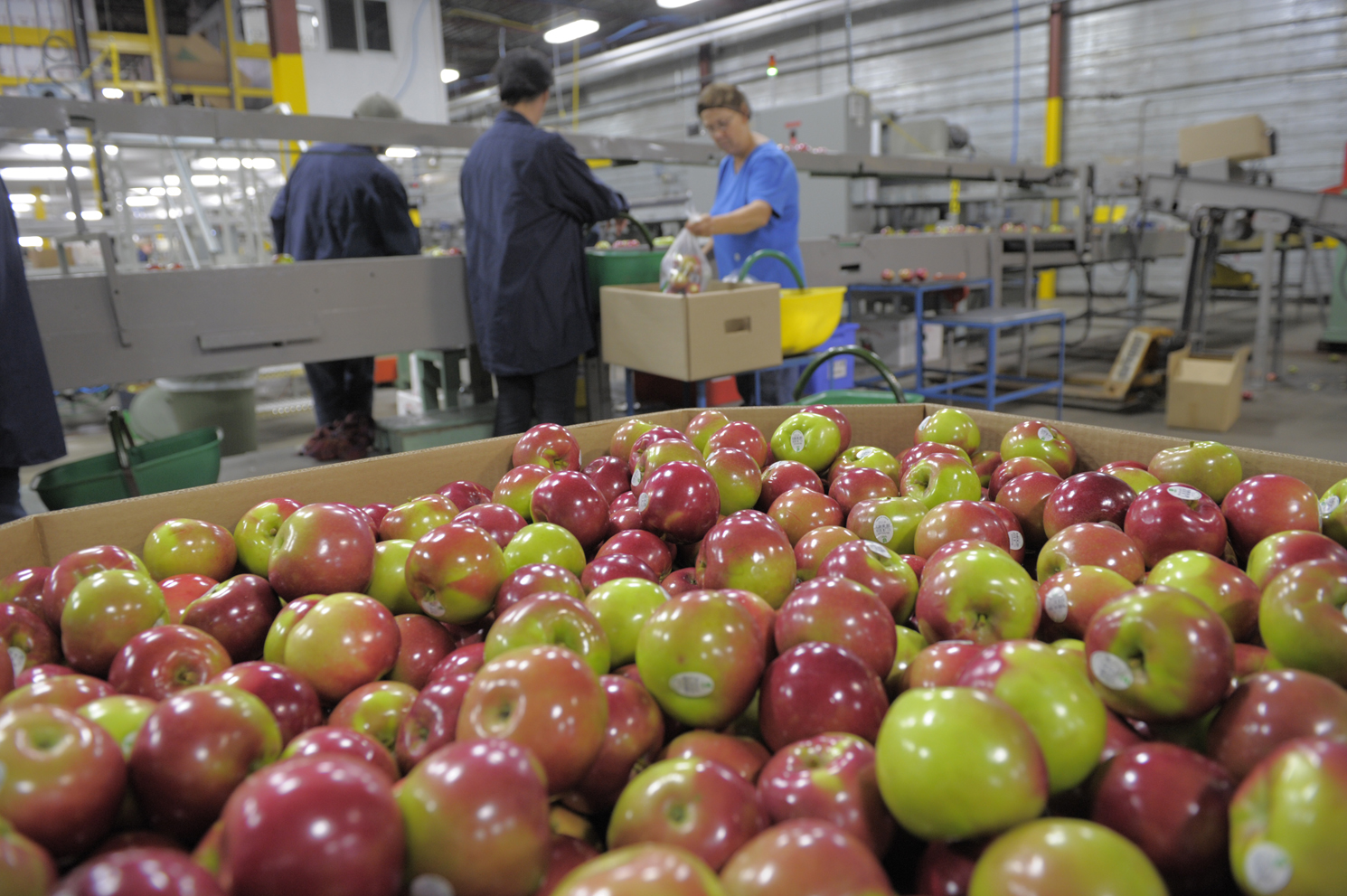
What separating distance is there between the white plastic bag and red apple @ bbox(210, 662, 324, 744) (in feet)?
7.82

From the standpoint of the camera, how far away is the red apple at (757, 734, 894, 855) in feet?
2.14

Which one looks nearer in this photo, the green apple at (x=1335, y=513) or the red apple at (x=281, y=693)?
the red apple at (x=281, y=693)

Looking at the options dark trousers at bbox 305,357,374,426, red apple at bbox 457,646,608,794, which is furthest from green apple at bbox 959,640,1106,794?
dark trousers at bbox 305,357,374,426

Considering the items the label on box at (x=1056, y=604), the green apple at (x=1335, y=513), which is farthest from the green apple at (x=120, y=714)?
the green apple at (x=1335, y=513)

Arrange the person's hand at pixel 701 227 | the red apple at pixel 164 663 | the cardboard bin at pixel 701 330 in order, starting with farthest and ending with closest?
the person's hand at pixel 701 227 < the cardboard bin at pixel 701 330 < the red apple at pixel 164 663

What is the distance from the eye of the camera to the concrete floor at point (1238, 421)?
4294 mm

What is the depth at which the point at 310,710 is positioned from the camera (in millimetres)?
845

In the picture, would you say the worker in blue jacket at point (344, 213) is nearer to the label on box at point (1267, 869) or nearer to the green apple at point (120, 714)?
the green apple at point (120, 714)

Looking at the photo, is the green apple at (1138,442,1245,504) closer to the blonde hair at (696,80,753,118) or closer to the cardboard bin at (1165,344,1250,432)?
the blonde hair at (696,80,753,118)

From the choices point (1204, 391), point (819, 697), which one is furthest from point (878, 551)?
point (1204, 391)

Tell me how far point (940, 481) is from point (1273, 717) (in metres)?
0.74

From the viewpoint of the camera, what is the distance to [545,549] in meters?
1.18

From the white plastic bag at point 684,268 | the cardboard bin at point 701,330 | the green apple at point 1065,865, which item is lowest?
the green apple at point 1065,865

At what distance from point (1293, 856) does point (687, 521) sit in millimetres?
826
